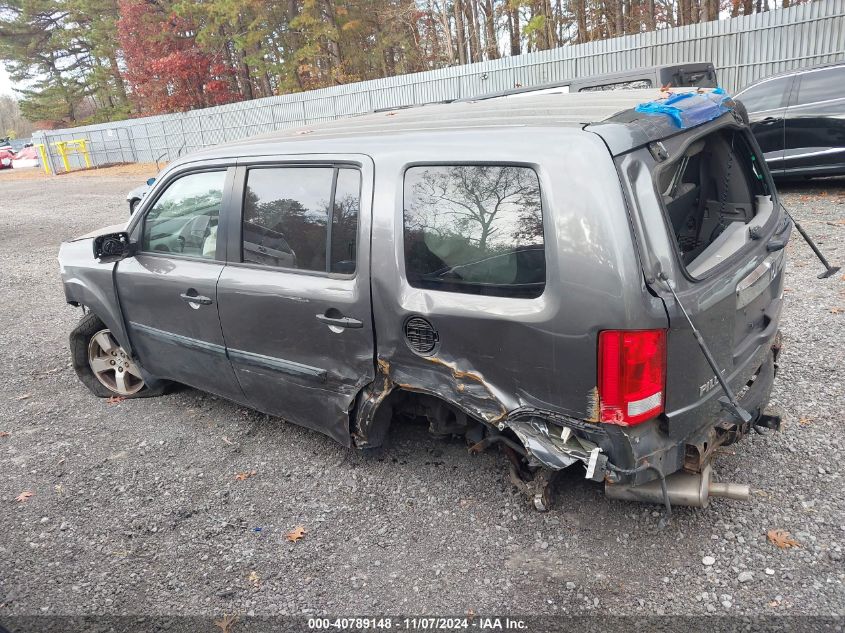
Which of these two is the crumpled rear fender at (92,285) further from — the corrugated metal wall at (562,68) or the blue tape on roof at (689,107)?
the corrugated metal wall at (562,68)

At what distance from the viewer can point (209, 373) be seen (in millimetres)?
3912

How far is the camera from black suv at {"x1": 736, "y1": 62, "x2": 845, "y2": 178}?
329 inches

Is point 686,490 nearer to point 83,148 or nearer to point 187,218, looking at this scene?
point 187,218

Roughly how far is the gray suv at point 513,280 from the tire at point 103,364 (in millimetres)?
1132

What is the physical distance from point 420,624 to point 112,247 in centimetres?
295

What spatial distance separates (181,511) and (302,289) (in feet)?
4.48

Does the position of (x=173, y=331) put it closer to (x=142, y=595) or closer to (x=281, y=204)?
(x=281, y=204)

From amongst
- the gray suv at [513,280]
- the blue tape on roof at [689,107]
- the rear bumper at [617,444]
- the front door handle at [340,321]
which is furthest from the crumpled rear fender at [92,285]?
the blue tape on roof at [689,107]

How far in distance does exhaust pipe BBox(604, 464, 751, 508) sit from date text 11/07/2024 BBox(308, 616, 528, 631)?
0.71 meters

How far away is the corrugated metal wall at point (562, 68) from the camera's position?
13.4 metres

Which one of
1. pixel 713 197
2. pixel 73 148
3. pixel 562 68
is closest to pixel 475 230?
pixel 713 197

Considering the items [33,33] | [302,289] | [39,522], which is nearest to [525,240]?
[302,289]

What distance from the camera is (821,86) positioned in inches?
334

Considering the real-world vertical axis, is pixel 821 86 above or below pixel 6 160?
above
